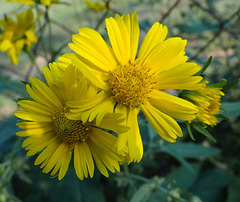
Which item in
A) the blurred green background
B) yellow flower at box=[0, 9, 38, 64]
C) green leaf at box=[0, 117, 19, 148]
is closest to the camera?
green leaf at box=[0, 117, 19, 148]

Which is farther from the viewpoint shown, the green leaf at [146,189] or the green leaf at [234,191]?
the green leaf at [234,191]

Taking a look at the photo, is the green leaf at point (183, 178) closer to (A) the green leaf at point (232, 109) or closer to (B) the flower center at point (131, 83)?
(A) the green leaf at point (232, 109)

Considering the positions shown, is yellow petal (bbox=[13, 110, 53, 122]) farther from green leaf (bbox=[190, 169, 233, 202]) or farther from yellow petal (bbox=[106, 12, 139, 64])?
green leaf (bbox=[190, 169, 233, 202])

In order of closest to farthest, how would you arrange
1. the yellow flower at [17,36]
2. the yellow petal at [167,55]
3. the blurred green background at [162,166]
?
1. the yellow petal at [167,55]
2. the blurred green background at [162,166]
3. the yellow flower at [17,36]

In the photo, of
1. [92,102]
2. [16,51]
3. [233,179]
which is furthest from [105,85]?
[233,179]

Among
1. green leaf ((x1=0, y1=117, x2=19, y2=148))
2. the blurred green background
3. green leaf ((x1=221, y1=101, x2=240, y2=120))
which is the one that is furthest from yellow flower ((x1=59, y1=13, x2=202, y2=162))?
green leaf ((x1=0, y1=117, x2=19, y2=148))

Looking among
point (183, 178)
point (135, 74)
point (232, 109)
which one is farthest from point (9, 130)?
point (183, 178)

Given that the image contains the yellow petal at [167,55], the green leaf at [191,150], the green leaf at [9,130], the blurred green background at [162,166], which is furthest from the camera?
the green leaf at [191,150]

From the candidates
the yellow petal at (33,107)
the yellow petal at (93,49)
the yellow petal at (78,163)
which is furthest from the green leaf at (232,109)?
the yellow petal at (33,107)
